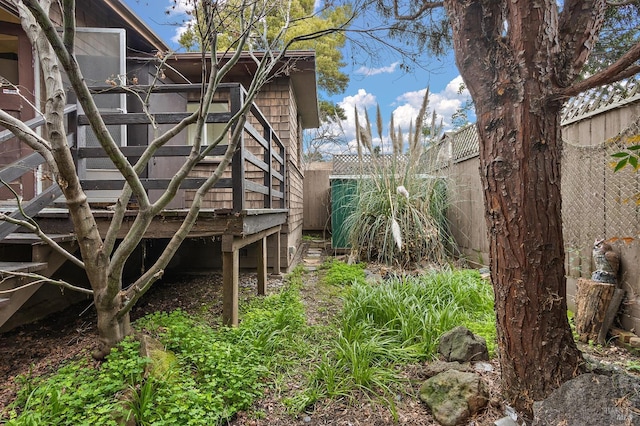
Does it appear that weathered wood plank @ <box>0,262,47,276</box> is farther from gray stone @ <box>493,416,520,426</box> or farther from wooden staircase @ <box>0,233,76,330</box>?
gray stone @ <box>493,416,520,426</box>

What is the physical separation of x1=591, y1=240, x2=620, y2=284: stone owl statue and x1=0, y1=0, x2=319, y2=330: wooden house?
2.86m

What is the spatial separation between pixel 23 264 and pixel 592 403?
316cm

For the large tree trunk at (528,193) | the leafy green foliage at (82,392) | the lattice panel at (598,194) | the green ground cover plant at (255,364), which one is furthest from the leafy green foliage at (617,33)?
the leafy green foliage at (82,392)

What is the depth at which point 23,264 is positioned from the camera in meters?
2.23

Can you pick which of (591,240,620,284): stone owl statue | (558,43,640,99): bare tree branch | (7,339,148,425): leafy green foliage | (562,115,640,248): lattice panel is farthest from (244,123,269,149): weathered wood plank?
(591,240,620,284): stone owl statue

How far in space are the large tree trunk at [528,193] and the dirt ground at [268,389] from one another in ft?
1.20

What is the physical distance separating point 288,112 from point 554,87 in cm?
457

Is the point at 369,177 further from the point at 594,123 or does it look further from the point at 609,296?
the point at 609,296

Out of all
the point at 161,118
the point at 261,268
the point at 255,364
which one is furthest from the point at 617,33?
the point at 255,364

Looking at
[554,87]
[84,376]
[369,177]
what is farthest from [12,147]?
[554,87]

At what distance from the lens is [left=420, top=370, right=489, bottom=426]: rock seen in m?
1.69

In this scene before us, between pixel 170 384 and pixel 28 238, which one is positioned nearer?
pixel 170 384

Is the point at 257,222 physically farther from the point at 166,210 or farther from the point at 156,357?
the point at 156,357

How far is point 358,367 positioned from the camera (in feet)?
6.77
